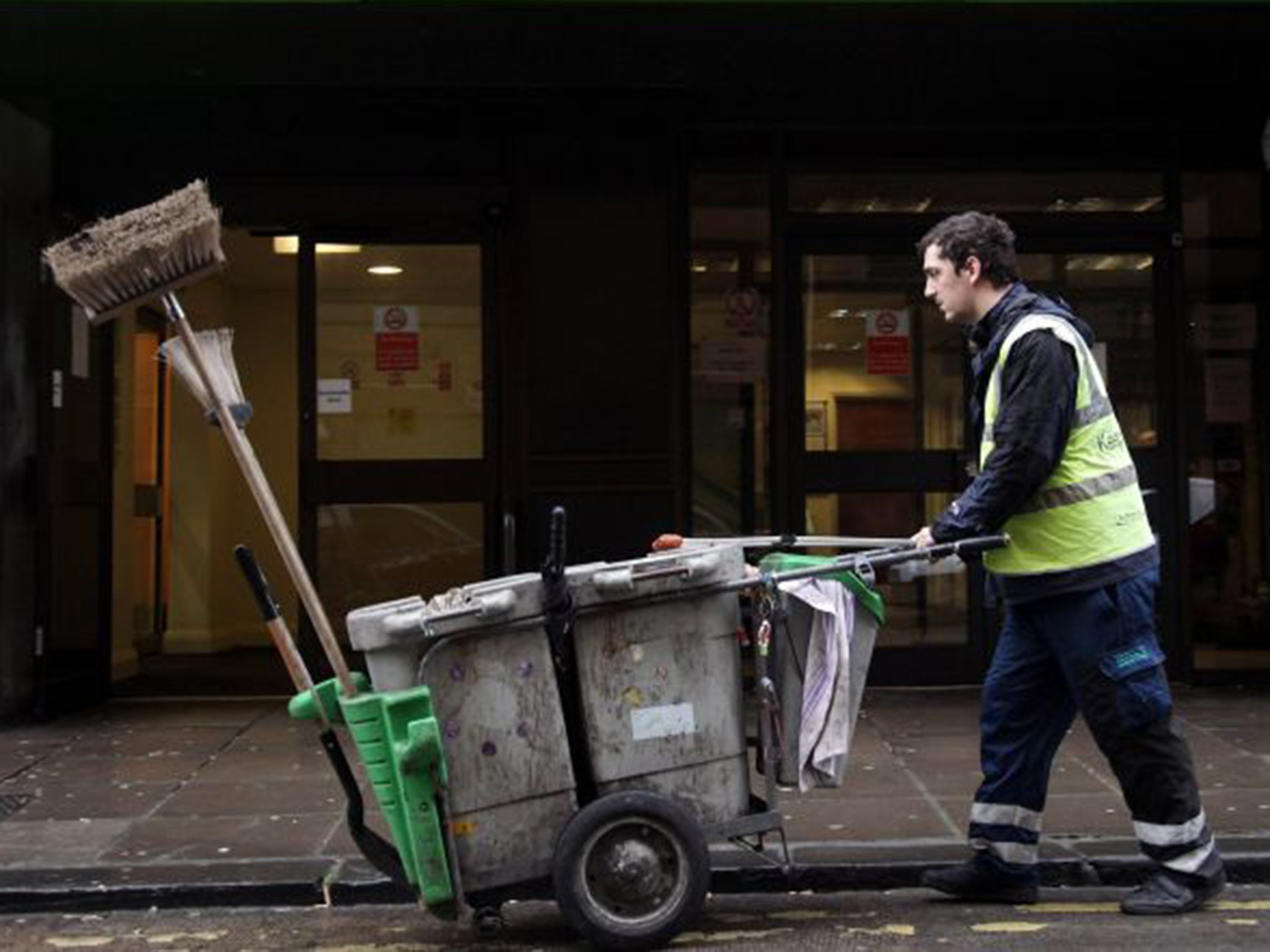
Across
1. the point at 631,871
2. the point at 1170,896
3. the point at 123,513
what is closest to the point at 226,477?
the point at 123,513

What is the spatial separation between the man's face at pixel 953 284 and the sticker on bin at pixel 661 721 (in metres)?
1.56

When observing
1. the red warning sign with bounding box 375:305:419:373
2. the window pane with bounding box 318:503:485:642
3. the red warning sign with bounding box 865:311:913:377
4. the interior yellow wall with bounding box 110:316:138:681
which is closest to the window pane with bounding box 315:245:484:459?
the red warning sign with bounding box 375:305:419:373

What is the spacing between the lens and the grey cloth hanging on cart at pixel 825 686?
14.4ft

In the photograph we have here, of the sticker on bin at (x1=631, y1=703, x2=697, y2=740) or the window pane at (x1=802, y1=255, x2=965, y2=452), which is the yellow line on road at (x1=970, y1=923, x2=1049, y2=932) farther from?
the window pane at (x1=802, y1=255, x2=965, y2=452)

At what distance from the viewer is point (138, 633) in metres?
10.6

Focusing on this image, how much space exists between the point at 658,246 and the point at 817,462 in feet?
5.10

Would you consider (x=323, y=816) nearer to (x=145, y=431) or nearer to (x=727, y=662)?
(x=727, y=662)

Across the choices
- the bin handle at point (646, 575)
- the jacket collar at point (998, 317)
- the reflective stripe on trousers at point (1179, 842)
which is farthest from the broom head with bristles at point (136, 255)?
the reflective stripe on trousers at point (1179, 842)

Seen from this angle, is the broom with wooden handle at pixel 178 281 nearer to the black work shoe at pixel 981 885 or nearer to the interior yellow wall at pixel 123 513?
the black work shoe at pixel 981 885

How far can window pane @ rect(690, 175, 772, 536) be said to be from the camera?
8.63 metres

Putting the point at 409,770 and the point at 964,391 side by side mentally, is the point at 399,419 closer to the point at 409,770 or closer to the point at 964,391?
the point at 964,391

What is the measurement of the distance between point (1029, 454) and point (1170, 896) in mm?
1448

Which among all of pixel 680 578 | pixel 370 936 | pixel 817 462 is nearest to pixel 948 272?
pixel 680 578

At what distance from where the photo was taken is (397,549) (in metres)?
8.50
